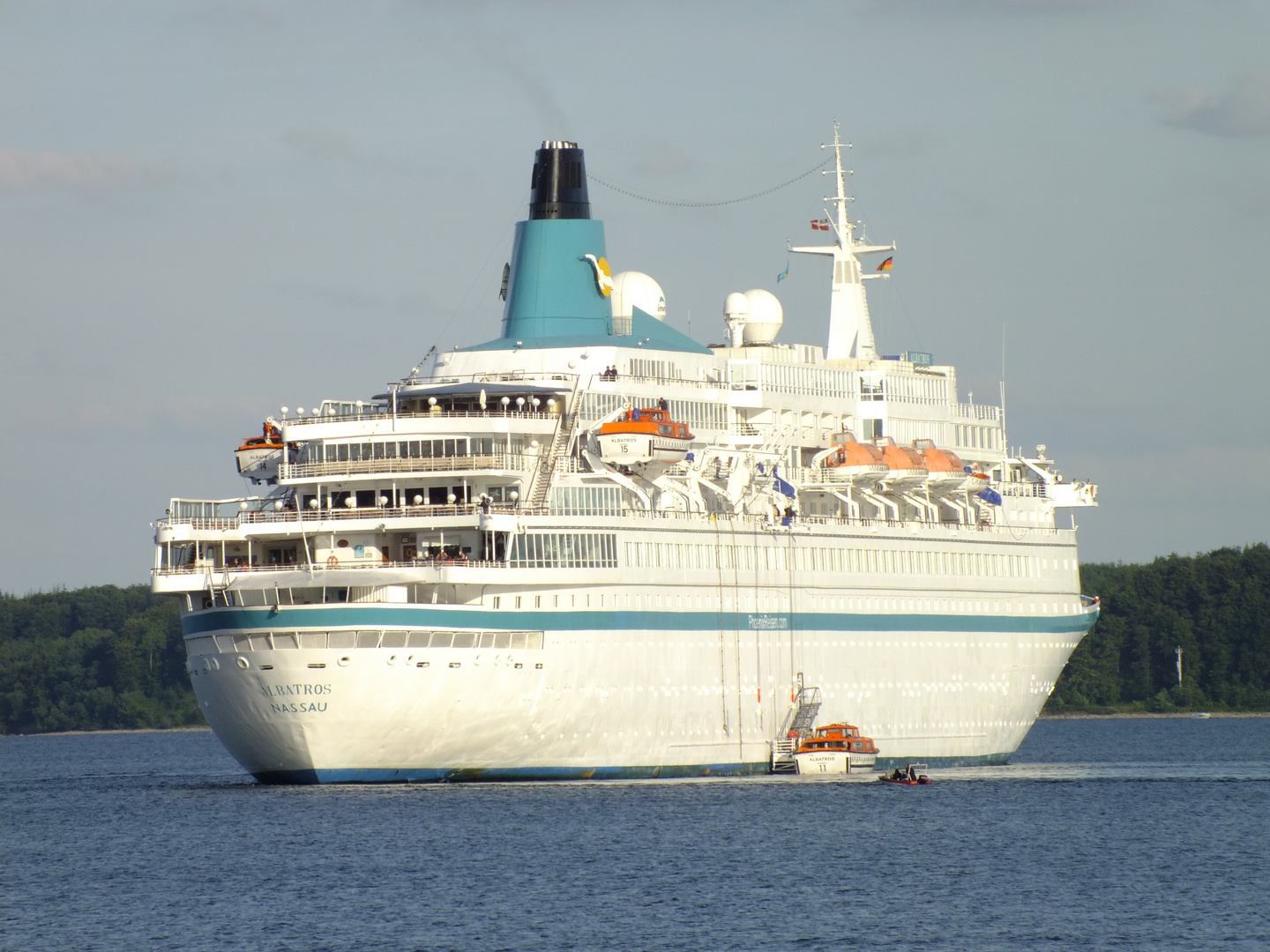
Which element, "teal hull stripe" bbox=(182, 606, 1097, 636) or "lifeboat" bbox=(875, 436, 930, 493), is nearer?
"teal hull stripe" bbox=(182, 606, 1097, 636)

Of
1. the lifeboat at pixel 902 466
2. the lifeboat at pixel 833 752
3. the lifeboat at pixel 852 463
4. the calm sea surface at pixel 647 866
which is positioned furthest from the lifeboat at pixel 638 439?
the lifeboat at pixel 902 466

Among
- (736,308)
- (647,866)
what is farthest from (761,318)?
(647,866)

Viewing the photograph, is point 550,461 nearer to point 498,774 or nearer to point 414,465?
point 414,465

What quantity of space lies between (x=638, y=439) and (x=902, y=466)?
18284mm

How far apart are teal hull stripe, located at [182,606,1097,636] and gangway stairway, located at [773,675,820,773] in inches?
115

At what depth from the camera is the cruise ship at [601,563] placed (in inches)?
3342

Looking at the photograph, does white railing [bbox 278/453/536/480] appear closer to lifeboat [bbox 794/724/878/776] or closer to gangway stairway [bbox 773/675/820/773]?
gangway stairway [bbox 773/675/820/773]

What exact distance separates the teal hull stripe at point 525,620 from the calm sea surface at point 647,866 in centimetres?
629

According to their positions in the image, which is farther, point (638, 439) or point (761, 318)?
point (761, 318)

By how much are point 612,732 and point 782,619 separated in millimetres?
11247

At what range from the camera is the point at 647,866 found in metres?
69.5

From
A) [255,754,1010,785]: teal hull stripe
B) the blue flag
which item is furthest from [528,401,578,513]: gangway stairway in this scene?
the blue flag

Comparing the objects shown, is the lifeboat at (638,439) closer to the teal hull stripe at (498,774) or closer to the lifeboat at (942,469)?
the teal hull stripe at (498,774)

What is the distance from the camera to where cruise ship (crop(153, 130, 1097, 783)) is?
278ft
